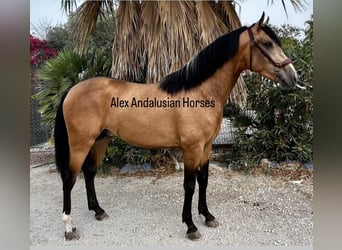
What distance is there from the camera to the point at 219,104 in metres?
2.30

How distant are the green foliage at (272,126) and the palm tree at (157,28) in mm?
957

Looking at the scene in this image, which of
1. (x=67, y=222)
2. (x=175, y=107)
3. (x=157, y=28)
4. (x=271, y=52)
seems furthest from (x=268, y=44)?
(x=67, y=222)

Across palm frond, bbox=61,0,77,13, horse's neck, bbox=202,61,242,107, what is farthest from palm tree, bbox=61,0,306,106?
horse's neck, bbox=202,61,242,107

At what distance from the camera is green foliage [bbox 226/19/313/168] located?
130 inches

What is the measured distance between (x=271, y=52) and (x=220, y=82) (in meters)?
0.44

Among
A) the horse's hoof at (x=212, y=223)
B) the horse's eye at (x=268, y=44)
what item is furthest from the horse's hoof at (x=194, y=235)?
the horse's eye at (x=268, y=44)

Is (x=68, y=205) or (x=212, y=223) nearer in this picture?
(x=68, y=205)

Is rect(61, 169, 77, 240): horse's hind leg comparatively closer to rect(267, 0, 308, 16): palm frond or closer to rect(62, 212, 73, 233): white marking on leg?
rect(62, 212, 73, 233): white marking on leg

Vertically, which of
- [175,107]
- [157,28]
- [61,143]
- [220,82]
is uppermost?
[157,28]

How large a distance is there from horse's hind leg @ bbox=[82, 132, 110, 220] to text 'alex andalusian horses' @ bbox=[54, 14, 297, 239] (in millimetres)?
241

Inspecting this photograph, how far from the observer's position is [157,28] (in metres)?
2.72

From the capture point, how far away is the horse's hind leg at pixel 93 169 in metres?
2.62

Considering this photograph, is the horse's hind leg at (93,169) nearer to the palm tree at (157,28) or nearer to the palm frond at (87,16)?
the palm tree at (157,28)

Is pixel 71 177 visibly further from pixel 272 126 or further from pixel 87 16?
pixel 272 126
